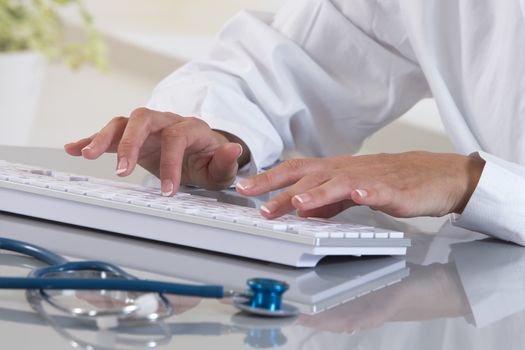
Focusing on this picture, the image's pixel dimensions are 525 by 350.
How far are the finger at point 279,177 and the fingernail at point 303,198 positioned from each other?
8 centimetres

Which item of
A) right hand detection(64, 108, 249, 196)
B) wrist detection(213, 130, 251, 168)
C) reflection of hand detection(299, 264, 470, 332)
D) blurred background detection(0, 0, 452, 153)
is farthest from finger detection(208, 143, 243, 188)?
blurred background detection(0, 0, 452, 153)

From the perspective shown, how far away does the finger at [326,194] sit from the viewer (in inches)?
30.2

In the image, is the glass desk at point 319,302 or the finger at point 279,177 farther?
the finger at point 279,177

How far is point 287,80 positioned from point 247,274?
2.22 feet

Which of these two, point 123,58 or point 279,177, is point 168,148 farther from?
point 123,58

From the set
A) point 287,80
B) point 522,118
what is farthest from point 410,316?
point 287,80

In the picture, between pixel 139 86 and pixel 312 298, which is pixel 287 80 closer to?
pixel 312 298

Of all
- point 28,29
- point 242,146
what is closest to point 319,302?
point 242,146

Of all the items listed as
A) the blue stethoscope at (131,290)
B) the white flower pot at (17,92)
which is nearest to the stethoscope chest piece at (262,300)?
the blue stethoscope at (131,290)

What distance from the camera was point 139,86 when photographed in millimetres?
4172

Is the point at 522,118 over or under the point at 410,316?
over

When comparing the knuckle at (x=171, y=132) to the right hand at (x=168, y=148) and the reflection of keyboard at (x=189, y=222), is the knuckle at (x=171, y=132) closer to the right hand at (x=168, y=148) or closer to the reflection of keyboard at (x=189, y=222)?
the right hand at (x=168, y=148)

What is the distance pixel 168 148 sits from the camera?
3.01 feet

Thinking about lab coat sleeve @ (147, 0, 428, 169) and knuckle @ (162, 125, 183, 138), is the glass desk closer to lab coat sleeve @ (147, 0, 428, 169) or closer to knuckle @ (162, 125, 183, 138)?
knuckle @ (162, 125, 183, 138)
